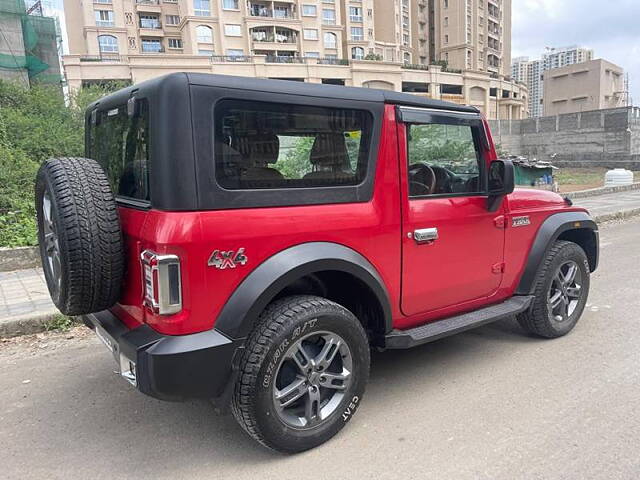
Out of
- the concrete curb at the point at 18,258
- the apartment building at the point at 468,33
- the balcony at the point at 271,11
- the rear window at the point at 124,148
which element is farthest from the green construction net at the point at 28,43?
the apartment building at the point at 468,33

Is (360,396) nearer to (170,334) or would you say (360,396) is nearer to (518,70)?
(170,334)

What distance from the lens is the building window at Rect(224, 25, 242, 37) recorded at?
5694cm

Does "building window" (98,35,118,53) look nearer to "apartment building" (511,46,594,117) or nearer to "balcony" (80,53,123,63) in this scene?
"balcony" (80,53,123,63)

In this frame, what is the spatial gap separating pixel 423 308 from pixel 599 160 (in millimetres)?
34512

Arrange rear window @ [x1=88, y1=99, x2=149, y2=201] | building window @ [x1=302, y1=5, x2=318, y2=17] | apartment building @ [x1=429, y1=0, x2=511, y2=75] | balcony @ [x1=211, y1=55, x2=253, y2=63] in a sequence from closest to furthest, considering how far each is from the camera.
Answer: rear window @ [x1=88, y1=99, x2=149, y2=201] < balcony @ [x1=211, y1=55, x2=253, y2=63] < building window @ [x1=302, y1=5, x2=318, y2=17] < apartment building @ [x1=429, y1=0, x2=511, y2=75]

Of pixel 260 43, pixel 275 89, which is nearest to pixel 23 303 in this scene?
pixel 275 89

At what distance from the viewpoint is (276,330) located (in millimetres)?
2559

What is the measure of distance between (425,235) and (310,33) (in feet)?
211

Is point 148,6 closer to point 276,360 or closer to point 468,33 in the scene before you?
point 468,33

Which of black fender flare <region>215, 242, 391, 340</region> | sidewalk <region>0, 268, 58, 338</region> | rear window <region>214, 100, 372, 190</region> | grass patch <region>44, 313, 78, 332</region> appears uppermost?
rear window <region>214, 100, 372, 190</region>

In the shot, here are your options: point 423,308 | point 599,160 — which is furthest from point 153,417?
point 599,160

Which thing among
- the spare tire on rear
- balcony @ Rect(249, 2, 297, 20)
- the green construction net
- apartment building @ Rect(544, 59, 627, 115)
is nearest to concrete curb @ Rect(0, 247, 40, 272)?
the spare tire on rear

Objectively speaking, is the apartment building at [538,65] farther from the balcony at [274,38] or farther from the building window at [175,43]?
the building window at [175,43]

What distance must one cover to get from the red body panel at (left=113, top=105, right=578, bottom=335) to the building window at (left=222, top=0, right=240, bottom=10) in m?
59.8
